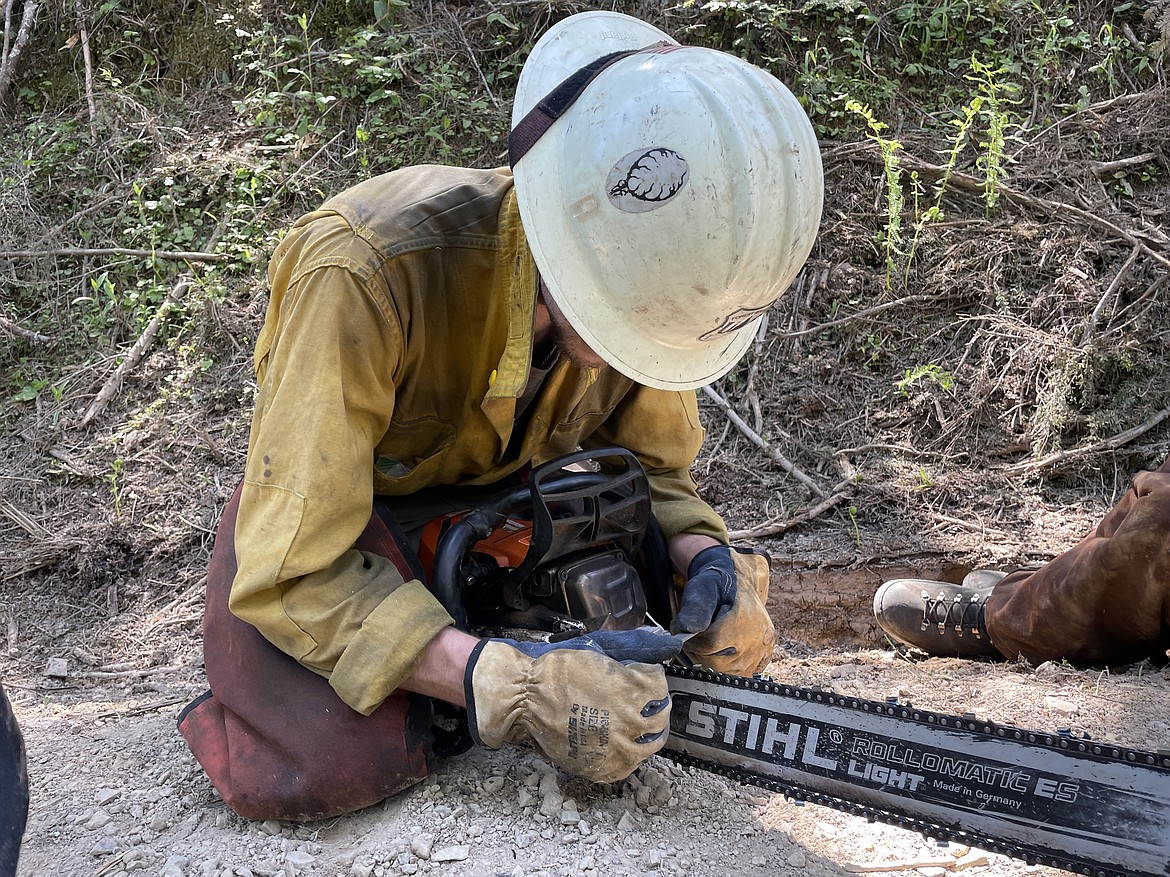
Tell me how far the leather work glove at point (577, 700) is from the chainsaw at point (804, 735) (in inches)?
7.4

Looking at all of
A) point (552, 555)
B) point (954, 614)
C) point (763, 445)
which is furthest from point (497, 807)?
point (763, 445)

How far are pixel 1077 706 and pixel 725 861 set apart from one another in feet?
4.41

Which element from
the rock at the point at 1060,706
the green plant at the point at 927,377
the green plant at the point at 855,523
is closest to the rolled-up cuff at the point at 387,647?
the rock at the point at 1060,706

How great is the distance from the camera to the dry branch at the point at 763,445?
4.55 metres

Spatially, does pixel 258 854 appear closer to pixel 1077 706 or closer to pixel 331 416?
pixel 331 416

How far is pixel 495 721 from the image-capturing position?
2059 millimetres

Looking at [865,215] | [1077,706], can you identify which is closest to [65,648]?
[1077,706]

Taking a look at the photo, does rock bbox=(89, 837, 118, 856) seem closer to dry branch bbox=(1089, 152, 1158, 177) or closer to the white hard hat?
the white hard hat

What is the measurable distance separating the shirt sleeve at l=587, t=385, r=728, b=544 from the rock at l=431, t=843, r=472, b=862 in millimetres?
1104

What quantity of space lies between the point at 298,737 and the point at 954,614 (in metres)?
2.52

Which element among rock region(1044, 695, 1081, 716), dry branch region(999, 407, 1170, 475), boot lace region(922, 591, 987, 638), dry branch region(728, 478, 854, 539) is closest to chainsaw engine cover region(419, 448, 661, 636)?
rock region(1044, 695, 1081, 716)

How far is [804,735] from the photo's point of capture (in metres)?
2.12

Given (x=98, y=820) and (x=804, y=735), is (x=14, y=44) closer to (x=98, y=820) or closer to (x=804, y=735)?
(x=98, y=820)

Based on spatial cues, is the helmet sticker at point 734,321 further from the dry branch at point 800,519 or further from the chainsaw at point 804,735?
the dry branch at point 800,519
